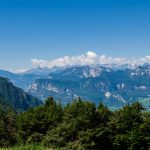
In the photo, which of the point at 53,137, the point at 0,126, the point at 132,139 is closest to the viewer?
the point at 53,137

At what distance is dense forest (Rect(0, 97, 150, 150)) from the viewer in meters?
83.3

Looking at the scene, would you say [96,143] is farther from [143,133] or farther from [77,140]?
[143,133]

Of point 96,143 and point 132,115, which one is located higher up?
point 132,115

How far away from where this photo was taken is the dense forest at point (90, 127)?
273 feet

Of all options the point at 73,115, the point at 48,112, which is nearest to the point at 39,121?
the point at 48,112

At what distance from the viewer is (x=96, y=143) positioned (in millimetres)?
84938

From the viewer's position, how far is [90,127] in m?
85.9

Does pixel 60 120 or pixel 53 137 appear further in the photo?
pixel 60 120

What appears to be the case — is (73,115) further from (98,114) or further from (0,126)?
(0,126)

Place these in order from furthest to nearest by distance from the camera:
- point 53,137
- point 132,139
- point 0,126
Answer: point 0,126
point 132,139
point 53,137

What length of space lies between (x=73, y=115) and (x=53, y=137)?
411 inches

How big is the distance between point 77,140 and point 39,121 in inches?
773

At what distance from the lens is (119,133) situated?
9100 cm

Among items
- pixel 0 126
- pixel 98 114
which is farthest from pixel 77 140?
pixel 0 126
